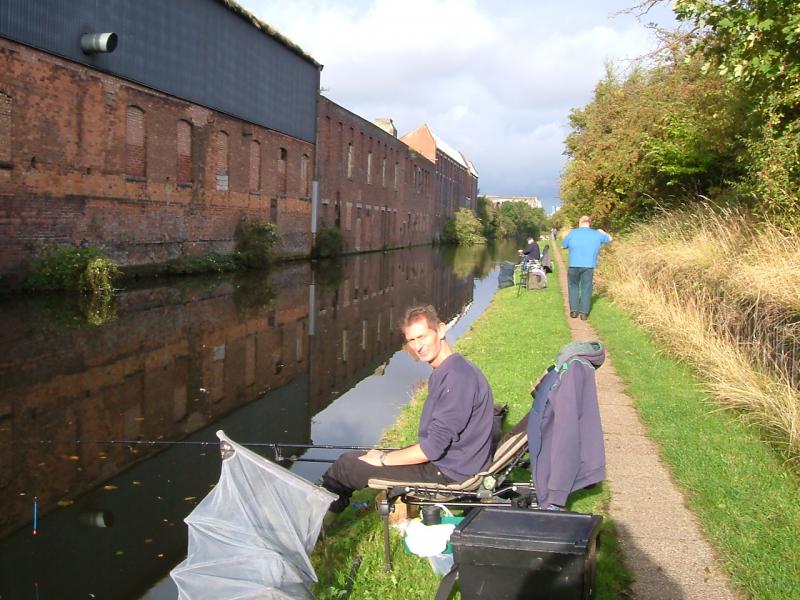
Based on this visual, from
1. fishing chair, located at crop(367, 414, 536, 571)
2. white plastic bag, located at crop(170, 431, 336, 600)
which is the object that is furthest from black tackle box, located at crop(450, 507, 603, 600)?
fishing chair, located at crop(367, 414, 536, 571)

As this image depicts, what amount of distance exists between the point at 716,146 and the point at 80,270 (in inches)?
573

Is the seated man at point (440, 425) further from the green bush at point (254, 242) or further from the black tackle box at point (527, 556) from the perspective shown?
the green bush at point (254, 242)

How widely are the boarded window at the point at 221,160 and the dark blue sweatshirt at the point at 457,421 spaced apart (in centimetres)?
2366

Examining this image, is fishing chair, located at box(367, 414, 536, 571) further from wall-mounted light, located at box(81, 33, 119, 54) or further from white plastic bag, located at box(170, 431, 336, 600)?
wall-mounted light, located at box(81, 33, 119, 54)

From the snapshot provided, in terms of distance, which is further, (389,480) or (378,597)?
(389,480)

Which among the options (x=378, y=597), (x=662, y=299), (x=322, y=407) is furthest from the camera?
(x=662, y=299)

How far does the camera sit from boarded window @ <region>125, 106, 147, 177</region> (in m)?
21.3

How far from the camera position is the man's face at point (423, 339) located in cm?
445

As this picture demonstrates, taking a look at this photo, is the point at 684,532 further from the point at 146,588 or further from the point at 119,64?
the point at 119,64

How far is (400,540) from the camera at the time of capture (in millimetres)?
4746

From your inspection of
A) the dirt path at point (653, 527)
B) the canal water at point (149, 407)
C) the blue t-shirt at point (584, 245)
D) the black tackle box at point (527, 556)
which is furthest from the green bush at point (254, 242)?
the black tackle box at point (527, 556)

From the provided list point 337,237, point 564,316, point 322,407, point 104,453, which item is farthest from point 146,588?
point 337,237

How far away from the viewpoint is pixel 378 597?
4.11 meters

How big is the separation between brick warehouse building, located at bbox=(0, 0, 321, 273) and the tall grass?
44.3ft
